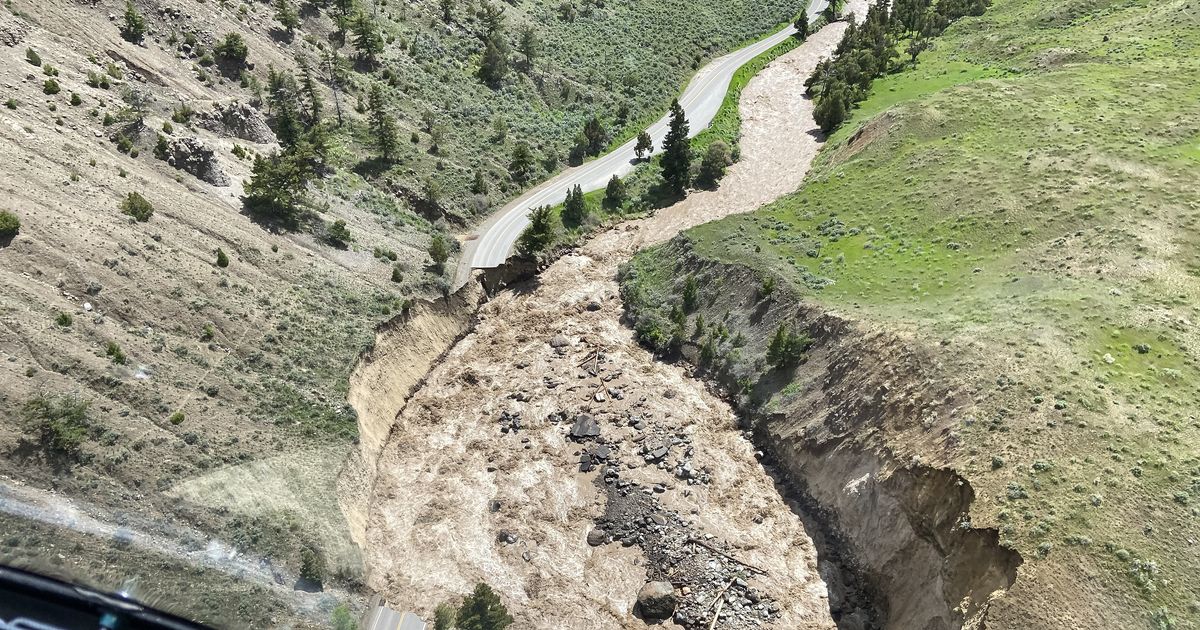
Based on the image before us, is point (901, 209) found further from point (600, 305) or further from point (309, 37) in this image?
point (309, 37)

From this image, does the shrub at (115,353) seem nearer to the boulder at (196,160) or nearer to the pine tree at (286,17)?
the boulder at (196,160)

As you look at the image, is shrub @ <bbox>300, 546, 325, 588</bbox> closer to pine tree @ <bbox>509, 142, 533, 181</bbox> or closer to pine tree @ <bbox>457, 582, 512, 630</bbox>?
pine tree @ <bbox>457, 582, 512, 630</bbox>

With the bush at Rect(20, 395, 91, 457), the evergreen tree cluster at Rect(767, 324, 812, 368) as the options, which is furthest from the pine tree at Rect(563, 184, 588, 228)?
the bush at Rect(20, 395, 91, 457)

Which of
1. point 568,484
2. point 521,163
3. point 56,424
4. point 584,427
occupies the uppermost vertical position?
point 56,424

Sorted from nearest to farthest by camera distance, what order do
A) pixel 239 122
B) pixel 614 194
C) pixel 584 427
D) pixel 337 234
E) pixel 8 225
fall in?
pixel 8 225 → pixel 584 427 → pixel 337 234 → pixel 239 122 → pixel 614 194

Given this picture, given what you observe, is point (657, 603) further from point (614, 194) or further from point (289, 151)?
point (289, 151)

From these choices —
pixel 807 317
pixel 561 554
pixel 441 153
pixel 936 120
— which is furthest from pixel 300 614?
pixel 936 120

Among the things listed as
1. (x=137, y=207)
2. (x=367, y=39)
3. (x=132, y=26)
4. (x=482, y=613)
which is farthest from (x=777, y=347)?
(x=132, y=26)
